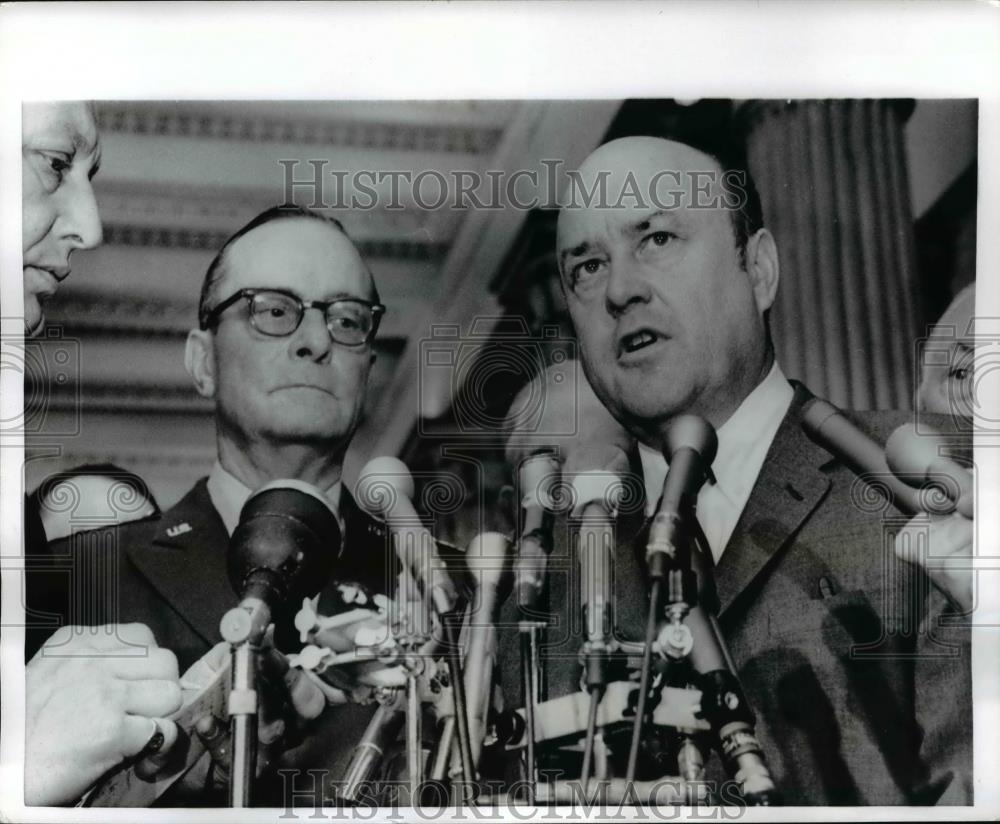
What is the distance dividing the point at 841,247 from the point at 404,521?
141 centimetres

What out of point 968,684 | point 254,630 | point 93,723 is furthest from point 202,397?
point 968,684

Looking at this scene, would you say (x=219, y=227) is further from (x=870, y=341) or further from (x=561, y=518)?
(x=870, y=341)

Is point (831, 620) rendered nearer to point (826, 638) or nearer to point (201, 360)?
point (826, 638)

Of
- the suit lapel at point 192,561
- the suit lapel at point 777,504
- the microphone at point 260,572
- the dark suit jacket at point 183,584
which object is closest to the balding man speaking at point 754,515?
the suit lapel at point 777,504

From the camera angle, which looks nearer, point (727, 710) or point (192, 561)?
point (727, 710)

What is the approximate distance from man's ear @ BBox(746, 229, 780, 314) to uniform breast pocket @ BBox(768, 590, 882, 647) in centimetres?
80

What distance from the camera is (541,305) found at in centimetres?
287

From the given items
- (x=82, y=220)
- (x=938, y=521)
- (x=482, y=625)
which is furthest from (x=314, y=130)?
(x=938, y=521)

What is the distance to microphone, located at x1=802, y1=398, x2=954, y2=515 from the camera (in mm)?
2842

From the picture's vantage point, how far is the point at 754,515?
2824 mm

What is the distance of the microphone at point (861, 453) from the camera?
9.32 feet

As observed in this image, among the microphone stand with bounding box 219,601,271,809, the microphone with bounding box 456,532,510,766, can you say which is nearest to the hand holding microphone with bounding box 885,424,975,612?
the microphone with bounding box 456,532,510,766
